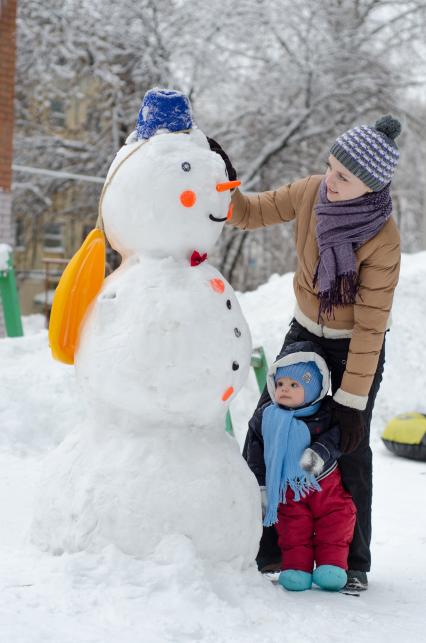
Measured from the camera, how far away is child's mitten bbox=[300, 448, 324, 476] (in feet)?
8.27

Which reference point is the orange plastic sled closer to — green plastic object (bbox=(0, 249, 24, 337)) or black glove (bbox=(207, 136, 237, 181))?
black glove (bbox=(207, 136, 237, 181))

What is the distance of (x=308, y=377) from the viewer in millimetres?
2596

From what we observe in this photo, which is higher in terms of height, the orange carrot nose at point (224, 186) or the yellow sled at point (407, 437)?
the orange carrot nose at point (224, 186)

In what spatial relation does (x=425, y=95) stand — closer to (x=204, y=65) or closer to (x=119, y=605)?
(x=204, y=65)

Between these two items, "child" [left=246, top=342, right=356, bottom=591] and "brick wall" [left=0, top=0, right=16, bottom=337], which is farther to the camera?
"brick wall" [left=0, top=0, right=16, bottom=337]

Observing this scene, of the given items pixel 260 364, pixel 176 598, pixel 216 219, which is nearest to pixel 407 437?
pixel 260 364

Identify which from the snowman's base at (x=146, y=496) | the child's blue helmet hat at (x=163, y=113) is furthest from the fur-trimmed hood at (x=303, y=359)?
the child's blue helmet hat at (x=163, y=113)

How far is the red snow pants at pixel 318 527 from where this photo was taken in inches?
102

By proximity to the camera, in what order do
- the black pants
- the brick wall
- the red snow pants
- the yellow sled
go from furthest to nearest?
1. the brick wall
2. the yellow sled
3. the black pants
4. the red snow pants

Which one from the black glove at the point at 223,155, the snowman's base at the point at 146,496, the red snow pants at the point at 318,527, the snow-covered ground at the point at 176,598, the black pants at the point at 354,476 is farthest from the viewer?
the black pants at the point at 354,476

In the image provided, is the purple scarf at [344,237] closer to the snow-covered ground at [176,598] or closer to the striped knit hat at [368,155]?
the striped knit hat at [368,155]

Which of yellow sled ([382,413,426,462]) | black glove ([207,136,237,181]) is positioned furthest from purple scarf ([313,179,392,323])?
yellow sled ([382,413,426,462])

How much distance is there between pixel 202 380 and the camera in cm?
214

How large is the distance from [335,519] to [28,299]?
1613 centimetres
